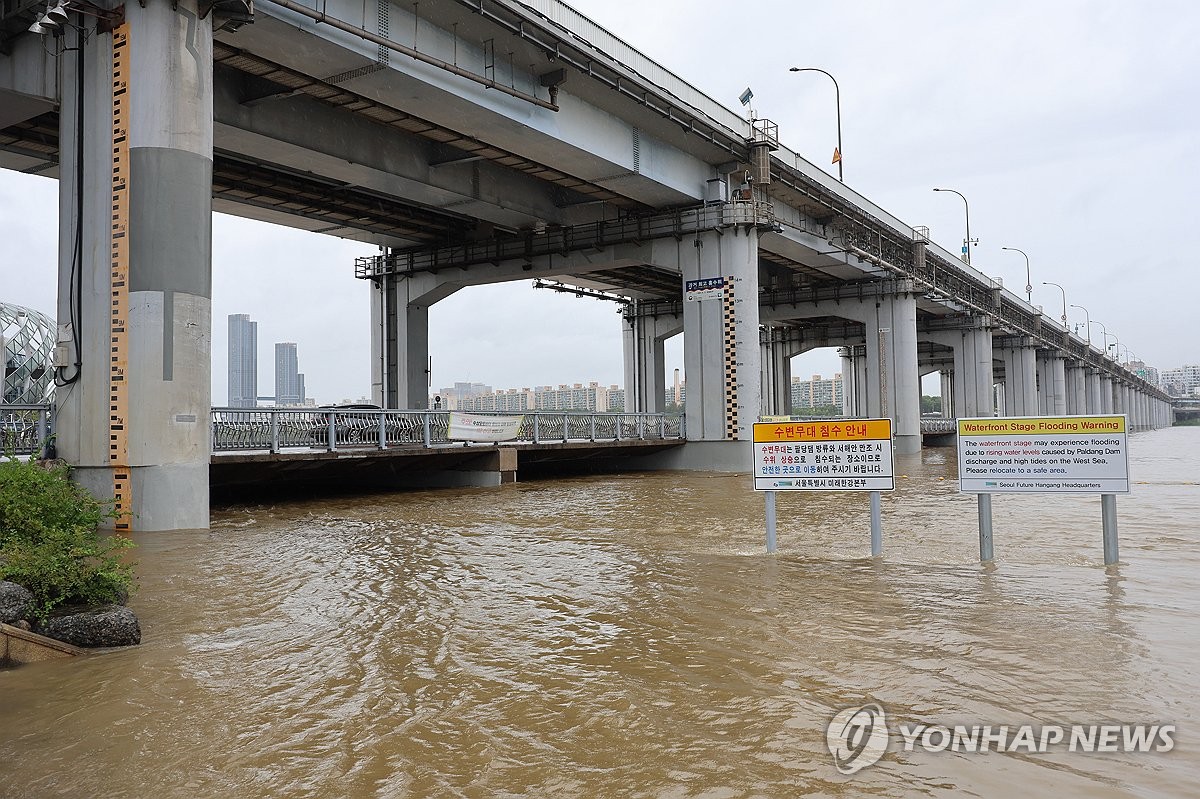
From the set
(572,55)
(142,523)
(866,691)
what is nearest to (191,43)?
(142,523)

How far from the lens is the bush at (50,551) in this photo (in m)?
6.52

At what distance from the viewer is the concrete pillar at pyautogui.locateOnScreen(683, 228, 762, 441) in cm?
3031

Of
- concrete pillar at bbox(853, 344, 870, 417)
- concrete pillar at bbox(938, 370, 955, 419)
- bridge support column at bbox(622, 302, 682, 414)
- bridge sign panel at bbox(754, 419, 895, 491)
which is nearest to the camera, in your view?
bridge sign panel at bbox(754, 419, 895, 491)

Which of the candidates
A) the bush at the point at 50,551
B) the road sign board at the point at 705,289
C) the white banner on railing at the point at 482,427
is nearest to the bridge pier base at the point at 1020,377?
the road sign board at the point at 705,289

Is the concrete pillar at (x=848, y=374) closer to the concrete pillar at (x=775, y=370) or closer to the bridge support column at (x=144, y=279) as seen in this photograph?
the concrete pillar at (x=775, y=370)

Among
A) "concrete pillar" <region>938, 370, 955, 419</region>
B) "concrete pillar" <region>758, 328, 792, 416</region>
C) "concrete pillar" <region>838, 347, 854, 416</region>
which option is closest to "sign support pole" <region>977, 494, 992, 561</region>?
"concrete pillar" <region>758, 328, 792, 416</region>

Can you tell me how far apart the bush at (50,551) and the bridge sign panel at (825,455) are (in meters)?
6.50

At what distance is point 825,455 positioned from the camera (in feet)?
33.4

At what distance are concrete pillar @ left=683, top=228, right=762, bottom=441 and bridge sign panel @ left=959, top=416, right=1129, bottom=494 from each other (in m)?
20.3

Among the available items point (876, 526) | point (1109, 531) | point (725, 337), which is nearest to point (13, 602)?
point (876, 526)

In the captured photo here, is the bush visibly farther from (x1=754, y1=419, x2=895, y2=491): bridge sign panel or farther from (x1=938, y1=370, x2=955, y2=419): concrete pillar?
(x1=938, y1=370, x2=955, y2=419): concrete pillar

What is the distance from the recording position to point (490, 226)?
34.4m

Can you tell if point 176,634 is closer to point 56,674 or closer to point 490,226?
point 56,674

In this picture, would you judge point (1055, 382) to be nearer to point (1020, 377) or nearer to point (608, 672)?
point (1020, 377)
